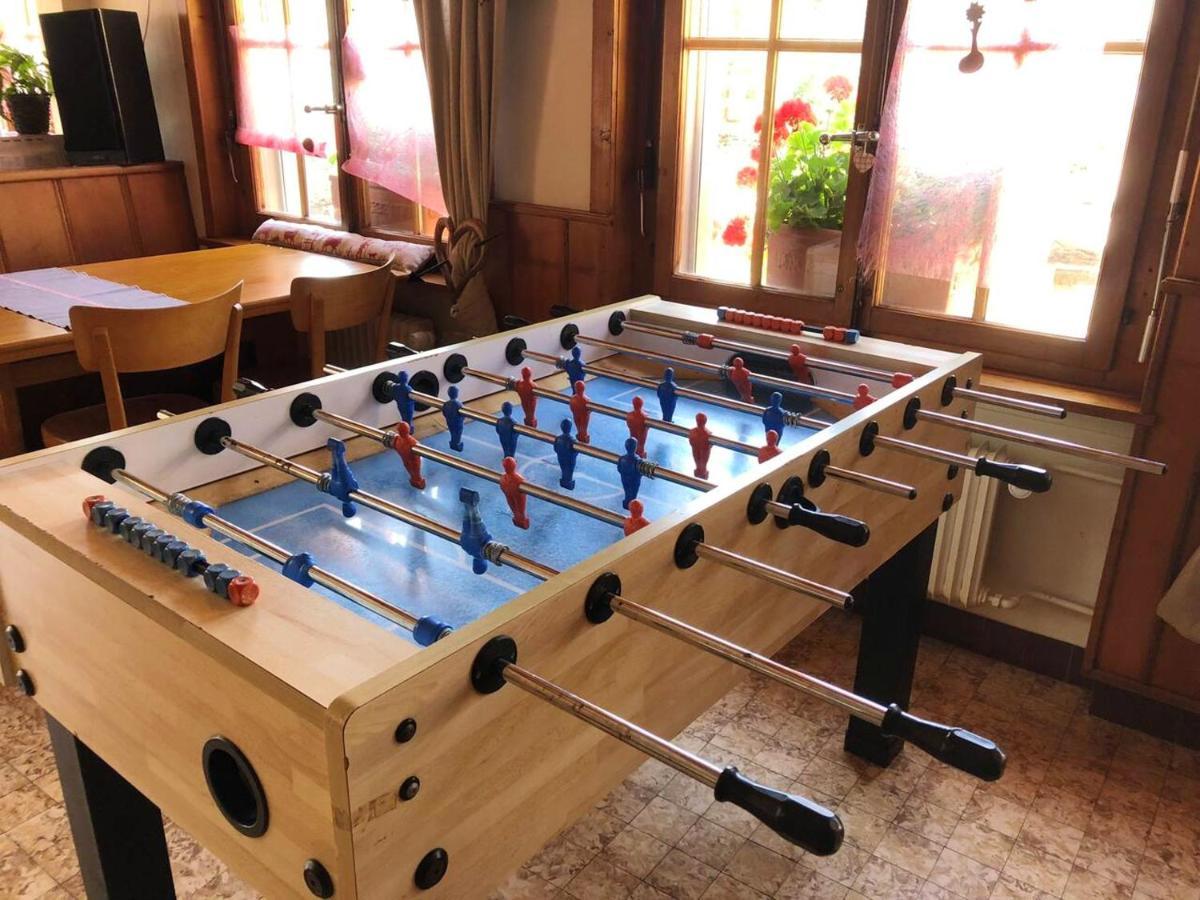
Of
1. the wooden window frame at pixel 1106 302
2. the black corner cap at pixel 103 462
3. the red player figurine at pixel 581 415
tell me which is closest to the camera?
the black corner cap at pixel 103 462

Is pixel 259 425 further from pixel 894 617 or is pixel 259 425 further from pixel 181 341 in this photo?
pixel 894 617

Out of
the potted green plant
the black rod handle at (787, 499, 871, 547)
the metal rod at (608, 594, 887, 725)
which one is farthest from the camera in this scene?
the potted green plant

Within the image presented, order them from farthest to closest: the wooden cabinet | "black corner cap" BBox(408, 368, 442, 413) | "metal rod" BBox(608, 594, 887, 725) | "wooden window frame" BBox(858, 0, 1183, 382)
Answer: the wooden cabinet
"wooden window frame" BBox(858, 0, 1183, 382)
"black corner cap" BBox(408, 368, 442, 413)
"metal rod" BBox(608, 594, 887, 725)

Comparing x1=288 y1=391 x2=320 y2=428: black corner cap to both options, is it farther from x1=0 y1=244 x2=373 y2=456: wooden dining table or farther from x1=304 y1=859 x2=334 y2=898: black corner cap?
x1=0 y1=244 x2=373 y2=456: wooden dining table

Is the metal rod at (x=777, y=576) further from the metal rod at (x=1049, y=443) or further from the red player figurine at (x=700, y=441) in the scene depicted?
the metal rod at (x=1049, y=443)

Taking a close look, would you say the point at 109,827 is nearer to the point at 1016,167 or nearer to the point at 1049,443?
the point at 1049,443

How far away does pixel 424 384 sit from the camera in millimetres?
1813

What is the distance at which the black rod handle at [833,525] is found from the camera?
114 cm

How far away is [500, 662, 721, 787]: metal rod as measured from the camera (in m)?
0.83

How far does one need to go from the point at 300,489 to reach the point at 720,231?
5.64 feet

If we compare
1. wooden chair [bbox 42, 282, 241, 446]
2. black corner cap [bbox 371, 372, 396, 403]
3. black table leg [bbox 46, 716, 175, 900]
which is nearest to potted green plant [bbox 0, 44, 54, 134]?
wooden chair [bbox 42, 282, 241, 446]

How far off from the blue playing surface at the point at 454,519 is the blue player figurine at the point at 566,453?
0.03 meters

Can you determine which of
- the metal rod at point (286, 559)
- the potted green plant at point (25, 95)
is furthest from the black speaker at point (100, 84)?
the metal rod at point (286, 559)

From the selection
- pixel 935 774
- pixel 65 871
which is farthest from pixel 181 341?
pixel 935 774
